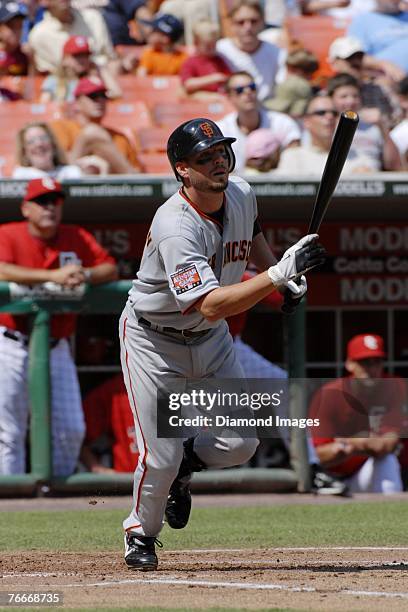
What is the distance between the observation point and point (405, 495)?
7.27 m

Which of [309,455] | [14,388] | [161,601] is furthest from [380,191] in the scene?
[161,601]

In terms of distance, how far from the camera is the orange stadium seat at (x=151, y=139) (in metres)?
9.48

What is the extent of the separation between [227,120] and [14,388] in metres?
2.87

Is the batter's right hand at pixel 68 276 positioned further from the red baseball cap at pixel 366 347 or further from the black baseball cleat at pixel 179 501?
the black baseball cleat at pixel 179 501

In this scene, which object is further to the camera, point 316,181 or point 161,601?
point 316,181

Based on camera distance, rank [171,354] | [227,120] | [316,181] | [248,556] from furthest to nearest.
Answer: [227,120], [316,181], [248,556], [171,354]

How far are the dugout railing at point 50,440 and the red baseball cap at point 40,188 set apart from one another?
0.54m

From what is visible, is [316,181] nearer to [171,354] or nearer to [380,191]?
[380,191]

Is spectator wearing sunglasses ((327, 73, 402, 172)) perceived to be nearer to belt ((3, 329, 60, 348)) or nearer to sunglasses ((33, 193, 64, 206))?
sunglasses ((33, 193, 64, 206))

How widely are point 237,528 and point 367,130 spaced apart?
4091mm

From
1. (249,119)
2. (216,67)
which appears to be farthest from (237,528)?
(216,67)

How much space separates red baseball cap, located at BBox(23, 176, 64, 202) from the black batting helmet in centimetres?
304

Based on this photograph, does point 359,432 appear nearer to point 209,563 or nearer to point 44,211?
point 44,211

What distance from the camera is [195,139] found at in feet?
14.1
